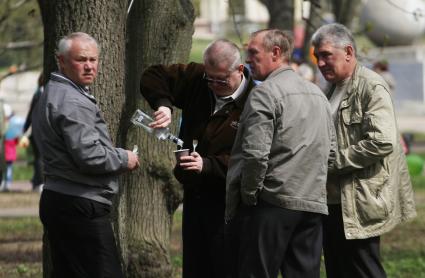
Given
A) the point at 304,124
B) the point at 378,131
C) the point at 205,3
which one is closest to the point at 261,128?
the point at 304,124

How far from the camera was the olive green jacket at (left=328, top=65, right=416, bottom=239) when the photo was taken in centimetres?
629

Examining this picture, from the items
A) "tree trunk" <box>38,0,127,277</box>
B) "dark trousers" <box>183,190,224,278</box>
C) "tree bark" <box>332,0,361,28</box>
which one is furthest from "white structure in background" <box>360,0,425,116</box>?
"dark trousers" <box>183,190,224,278</box>

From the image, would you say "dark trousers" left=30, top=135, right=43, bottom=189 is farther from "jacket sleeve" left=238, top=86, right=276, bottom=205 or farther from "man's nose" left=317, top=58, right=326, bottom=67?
"jacket sleeve" left=238, top=86, right=276, bottom=205

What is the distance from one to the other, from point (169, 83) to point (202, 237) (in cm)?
91

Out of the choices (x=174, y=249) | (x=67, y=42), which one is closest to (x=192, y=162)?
(x=67, y=42)

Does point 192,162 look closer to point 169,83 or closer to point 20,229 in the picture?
point 169,83

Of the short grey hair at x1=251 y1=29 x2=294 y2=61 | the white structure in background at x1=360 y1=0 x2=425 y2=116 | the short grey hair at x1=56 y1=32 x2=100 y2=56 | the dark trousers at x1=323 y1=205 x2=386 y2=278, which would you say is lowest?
the white structure in background at x1=360 y1=0 x2=425 y2=116

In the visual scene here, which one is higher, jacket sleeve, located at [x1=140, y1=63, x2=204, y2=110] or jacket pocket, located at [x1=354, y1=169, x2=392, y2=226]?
jacket sleeve, located at [x1=140, y1=63, x2=204, y2=110]

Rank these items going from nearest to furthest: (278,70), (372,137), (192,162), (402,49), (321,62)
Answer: (278,70), (192,162), (372,137), (321,62), (402,49)

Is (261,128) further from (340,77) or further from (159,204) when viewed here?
→ (159,204)

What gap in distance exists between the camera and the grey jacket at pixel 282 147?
561 cm

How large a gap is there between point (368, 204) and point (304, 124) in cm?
85

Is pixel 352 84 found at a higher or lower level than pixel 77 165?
higher

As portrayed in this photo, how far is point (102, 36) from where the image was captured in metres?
6.91
